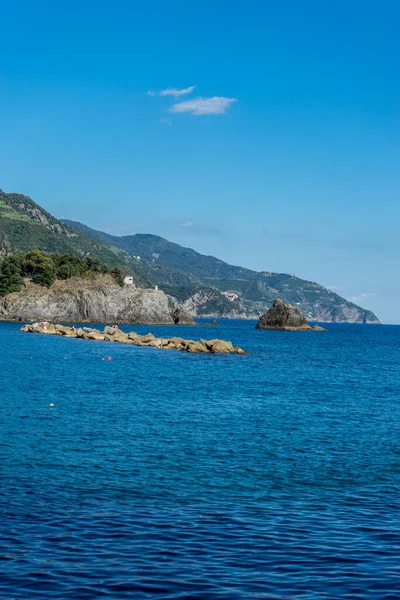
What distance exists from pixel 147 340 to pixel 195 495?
93629 mm

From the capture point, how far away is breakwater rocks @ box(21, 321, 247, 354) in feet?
337

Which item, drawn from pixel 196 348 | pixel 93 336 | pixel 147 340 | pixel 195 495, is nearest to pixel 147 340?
pixel 147 340

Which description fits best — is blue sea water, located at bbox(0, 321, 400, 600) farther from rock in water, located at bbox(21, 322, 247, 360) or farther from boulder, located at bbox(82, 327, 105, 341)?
boulder, located at bbox(82, 327, 105, 341)

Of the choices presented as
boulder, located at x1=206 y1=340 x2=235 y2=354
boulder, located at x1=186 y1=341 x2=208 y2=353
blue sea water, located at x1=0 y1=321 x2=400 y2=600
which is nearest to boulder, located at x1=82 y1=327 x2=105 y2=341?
boulder, located at x1=186 y1=341 x2=208 y2=353

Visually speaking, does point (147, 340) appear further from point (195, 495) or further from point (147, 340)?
point (195, 495)

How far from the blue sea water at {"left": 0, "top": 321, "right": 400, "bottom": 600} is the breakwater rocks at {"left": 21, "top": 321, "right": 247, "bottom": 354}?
50.6m

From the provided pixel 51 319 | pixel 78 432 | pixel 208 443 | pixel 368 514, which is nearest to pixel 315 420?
pixel 208 443

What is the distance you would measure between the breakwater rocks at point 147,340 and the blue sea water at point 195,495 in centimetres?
5061

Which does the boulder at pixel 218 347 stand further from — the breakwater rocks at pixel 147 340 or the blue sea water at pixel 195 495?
the blue sea water at pixel 195 495

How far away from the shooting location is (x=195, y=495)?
2273 cm

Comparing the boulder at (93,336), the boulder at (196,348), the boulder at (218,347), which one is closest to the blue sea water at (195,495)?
the boulder at (218,347)

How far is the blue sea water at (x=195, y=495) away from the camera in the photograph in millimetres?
15211

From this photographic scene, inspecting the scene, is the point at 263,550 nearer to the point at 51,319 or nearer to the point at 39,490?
the point at 39,490

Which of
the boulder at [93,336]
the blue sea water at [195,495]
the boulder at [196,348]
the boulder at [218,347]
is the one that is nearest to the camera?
the blue sea water at [195,495]
